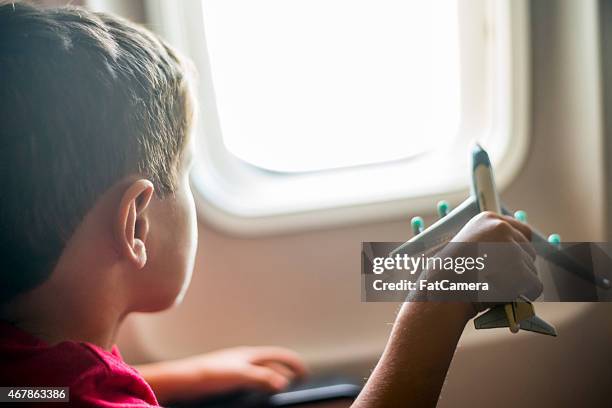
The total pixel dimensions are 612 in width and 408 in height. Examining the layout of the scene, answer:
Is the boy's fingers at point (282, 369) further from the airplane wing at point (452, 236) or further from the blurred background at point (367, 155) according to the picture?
the airplane wing at point (452, 236)

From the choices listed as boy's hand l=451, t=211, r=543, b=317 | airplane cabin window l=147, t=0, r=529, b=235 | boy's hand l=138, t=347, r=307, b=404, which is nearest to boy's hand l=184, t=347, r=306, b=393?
boy's hand l=138, t=347, r=307, b=404

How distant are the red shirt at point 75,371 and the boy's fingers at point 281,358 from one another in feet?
0.70

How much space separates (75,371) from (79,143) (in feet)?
0.65

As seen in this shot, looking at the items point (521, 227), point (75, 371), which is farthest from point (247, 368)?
point (521, 227)

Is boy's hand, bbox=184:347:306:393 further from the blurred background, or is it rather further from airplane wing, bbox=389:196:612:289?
airplane wing, bbox=389:196:612:289

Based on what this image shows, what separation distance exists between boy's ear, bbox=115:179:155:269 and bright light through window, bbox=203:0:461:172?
8.9 inches

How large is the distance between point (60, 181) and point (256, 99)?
1.01 feet

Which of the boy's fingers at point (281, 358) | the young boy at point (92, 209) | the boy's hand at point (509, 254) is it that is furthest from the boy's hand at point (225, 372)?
the boy's hand at point (509, 254)

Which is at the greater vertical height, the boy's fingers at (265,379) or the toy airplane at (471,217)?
the toy airplane at (471,217)

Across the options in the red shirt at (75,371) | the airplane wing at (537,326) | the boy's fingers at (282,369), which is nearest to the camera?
the red shirt at (75,371)

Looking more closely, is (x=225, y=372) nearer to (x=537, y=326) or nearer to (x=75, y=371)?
(x=75, y=371)

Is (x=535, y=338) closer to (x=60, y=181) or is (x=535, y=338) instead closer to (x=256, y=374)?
(x=256, y=374)

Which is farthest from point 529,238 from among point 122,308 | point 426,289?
point 122,308

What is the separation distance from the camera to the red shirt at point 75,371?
0.52 metres
